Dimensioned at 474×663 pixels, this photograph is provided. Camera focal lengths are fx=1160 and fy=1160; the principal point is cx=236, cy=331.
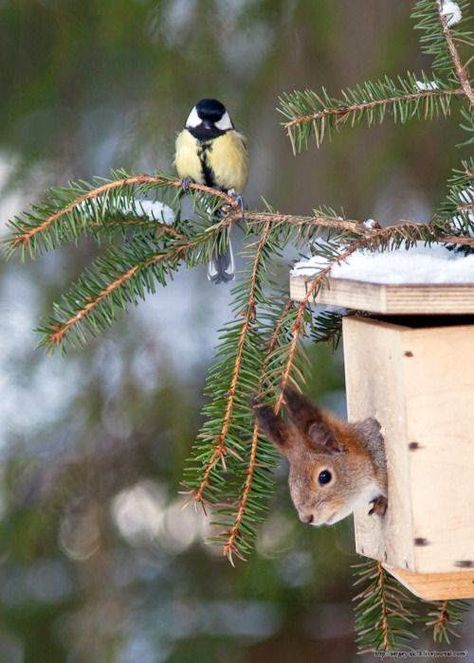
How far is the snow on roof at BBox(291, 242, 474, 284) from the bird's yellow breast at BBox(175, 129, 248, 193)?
1177 millimetres

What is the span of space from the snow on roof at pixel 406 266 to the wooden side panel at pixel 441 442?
0.29ft

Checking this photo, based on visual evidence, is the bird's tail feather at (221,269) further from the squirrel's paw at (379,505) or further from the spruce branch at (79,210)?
the squirrel's paw at (379,505)

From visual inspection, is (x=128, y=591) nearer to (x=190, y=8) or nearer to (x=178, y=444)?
(x=178, y=444)

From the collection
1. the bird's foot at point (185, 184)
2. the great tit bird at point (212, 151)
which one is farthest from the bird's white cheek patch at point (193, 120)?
the bird's foot at point (185, 184)

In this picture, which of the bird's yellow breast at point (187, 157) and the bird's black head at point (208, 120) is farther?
the bird's yellow breast at point (187, 157)

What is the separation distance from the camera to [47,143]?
8.28ft

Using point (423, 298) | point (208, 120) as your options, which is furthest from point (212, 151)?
point (423, 298)

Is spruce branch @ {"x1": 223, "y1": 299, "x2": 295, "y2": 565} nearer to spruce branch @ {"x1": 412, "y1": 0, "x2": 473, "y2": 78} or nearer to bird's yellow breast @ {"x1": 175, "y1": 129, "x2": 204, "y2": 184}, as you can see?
spruce branch @ {"x1": 412, "y1": 0, "x2": 473, "y2": 78}

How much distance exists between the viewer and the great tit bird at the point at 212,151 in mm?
2613

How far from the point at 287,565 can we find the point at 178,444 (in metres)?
0.35

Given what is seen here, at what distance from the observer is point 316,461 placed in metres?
1.49

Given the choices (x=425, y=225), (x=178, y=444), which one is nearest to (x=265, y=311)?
(x=425, y=225)

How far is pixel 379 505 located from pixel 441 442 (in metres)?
0.15

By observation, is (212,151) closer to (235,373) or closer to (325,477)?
(235,373)
